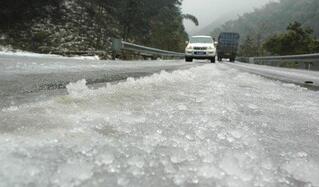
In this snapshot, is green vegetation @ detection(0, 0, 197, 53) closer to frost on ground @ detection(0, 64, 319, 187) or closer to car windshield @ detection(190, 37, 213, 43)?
car windshield @ detection(190, 37, 213, 43)

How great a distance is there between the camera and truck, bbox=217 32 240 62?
157ft

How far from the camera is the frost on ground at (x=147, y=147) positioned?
3.00 ft

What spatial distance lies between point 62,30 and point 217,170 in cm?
2576

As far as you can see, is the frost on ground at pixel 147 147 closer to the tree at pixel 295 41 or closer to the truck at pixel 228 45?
the truck at pixel 228 45

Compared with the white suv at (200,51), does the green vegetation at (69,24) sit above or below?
above

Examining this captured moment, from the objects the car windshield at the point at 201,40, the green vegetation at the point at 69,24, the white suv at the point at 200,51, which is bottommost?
the white suv at the point at 200,51

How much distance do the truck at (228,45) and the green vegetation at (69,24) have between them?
33.7 feet

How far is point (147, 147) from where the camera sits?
47.4 inches

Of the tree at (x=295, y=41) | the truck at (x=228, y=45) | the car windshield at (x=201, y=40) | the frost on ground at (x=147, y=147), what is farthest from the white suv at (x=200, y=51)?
the tree at (x=295, y=41)

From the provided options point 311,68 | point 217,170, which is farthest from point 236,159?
point 311,68

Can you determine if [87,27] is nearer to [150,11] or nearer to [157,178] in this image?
[150,11]

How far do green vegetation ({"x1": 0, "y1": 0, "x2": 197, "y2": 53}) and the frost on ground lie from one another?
19590 millimetres

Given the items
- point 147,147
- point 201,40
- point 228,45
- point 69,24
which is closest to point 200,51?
point 201,40

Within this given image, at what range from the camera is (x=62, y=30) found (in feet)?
84.3
